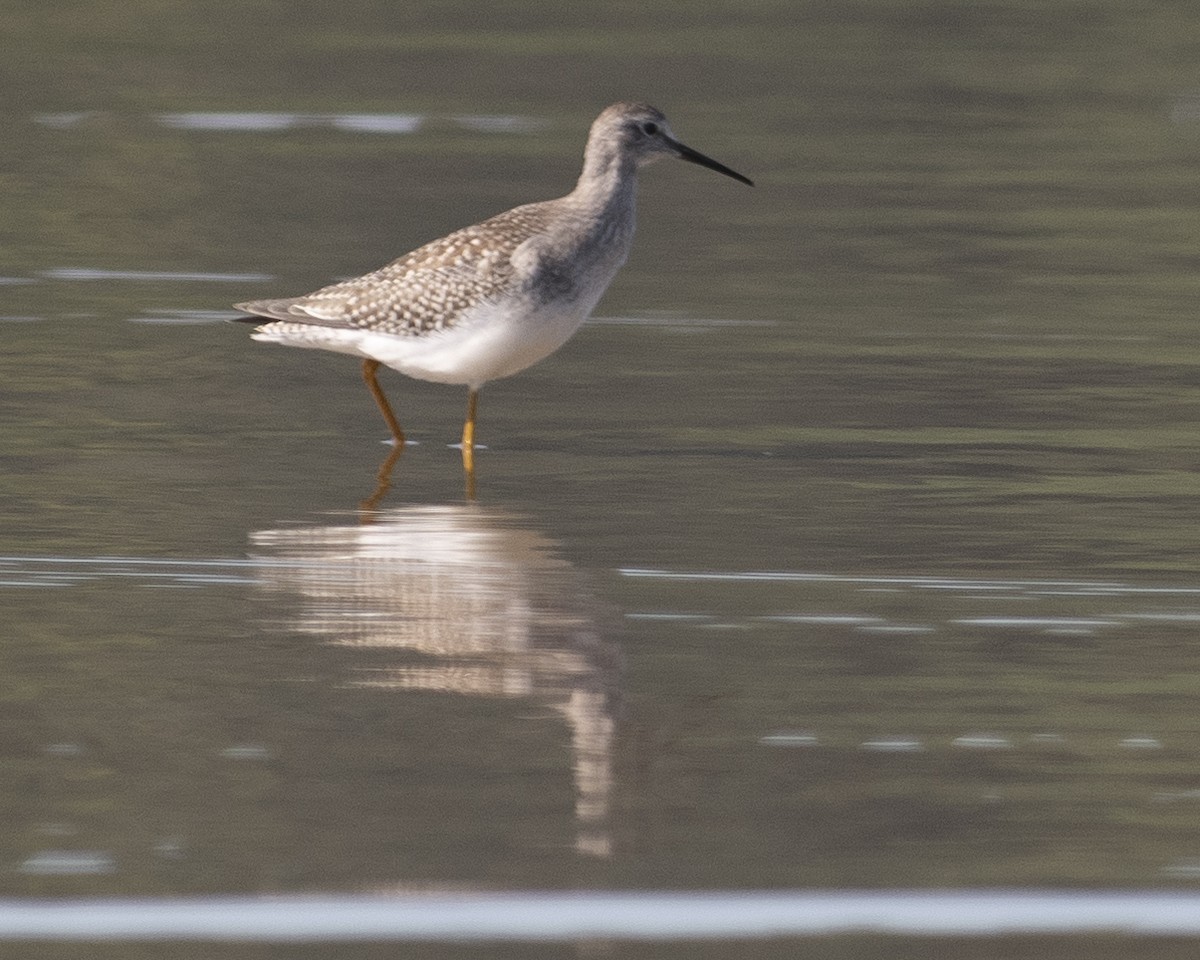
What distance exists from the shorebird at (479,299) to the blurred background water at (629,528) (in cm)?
41

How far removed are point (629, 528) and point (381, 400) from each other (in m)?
2.01

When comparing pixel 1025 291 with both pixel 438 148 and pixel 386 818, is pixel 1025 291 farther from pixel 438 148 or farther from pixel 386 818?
pixel 386 818

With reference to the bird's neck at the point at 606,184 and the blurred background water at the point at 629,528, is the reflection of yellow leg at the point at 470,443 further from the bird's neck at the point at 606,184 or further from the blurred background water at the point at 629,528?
the bird's neck at the point at 606,184

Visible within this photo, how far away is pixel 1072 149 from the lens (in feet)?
60.8

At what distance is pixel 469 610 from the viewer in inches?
309

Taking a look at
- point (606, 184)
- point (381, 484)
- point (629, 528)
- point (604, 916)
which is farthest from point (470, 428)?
point (604, 916)

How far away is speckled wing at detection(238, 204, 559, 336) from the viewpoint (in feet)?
33.5

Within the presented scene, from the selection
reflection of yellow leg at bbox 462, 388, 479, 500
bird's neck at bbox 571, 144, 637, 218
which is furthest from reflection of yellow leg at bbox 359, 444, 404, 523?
bird's neck at bbox 571, 144, 637, 218

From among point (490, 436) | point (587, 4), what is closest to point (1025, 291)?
point (490, 436)

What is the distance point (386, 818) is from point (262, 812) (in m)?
0.30

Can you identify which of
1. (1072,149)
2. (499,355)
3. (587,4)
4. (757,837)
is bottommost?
(757,837)

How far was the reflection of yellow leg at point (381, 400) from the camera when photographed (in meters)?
10.6

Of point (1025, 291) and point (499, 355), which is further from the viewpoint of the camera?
point (1025, 291)

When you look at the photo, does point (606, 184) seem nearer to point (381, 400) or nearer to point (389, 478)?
point (381, 400)
